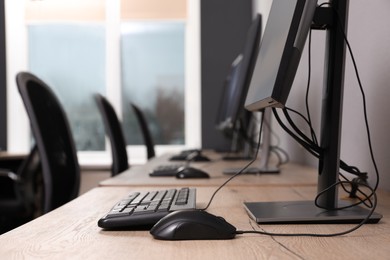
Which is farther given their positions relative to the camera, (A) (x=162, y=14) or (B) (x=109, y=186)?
(A) (x=162, y=14)

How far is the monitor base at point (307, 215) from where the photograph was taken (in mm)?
782

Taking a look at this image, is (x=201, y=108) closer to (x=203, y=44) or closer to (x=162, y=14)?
(x=203, y=44)

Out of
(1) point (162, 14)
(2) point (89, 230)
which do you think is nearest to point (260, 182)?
(2) point (89, 230)

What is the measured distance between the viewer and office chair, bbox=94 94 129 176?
2236mm

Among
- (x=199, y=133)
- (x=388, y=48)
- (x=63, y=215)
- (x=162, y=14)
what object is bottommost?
(x=199, y=133)

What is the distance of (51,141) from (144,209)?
0.83m

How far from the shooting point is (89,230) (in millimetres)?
750

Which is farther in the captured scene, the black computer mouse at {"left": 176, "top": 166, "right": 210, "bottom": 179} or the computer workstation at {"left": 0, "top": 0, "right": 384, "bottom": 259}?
the black computer mouse at {"left": 176, "top": 166, "right": 210, "bottom": 179}

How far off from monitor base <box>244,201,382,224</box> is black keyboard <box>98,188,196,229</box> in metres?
0.13

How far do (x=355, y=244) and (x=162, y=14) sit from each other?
12.6ft

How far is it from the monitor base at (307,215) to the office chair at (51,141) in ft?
2.64

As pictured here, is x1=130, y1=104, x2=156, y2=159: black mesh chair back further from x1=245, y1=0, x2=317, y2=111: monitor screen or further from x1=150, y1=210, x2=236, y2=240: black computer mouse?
x1=150, y1=210, x2=236, y2=240: black computer mouse

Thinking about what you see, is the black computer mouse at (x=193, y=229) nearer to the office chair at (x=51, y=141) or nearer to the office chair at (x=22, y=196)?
the office chair at (x=51, y=141)

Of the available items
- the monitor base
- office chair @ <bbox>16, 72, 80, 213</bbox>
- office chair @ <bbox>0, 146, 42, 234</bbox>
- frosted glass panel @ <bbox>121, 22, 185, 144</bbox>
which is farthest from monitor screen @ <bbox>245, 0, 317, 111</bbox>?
frosted glass panel @ <bbox>121, 22, 185, 144</bbox>
